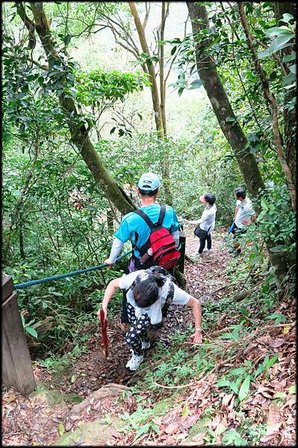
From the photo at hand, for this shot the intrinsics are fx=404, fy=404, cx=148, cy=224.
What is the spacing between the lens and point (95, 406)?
296cm

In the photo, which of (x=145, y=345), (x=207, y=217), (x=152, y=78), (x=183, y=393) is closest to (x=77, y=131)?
(x=145, y=345)

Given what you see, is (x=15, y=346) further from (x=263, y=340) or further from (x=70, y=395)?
(x=263, y=340)

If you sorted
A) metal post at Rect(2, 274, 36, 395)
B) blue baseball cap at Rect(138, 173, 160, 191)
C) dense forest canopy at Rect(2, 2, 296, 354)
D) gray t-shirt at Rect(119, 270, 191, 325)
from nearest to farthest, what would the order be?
metal post at Rect(2, 274, 36, 395) < dense forest canopy at Rect(2, 2, 296, 354) < gray t-shirt at Rect(119, 270, 191, 325) < blue baseball cap at Rect(138, 173, 160, 191)

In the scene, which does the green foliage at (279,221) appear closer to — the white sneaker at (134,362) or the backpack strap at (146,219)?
the backpack strap at (146,219)

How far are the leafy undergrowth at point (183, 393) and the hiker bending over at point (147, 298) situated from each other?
305 mm

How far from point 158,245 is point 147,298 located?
81 cm

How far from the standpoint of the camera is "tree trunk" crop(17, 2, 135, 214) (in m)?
4.04

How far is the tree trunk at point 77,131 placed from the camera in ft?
13.3

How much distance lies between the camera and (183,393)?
288 centimetres

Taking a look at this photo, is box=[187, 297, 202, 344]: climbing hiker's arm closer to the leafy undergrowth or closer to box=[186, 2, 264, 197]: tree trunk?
the leafy undergrowth

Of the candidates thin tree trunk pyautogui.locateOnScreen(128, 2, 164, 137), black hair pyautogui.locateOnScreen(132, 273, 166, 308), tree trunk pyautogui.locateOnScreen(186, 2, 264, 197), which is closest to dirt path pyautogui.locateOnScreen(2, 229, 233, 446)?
black hair pyautogui.locateOnScreen(132, 273, 166, 308)

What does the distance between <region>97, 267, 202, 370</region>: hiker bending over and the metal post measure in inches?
Answer: 35.4

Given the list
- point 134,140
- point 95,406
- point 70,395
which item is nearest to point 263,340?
point 95,406

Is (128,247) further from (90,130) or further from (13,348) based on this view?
(13,348)
